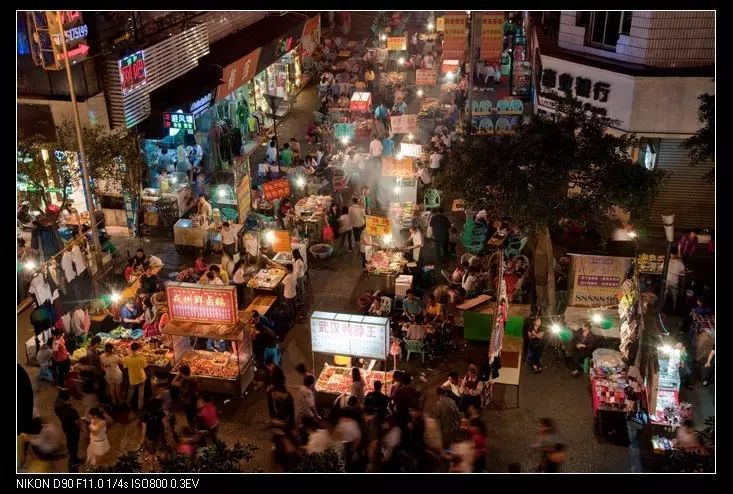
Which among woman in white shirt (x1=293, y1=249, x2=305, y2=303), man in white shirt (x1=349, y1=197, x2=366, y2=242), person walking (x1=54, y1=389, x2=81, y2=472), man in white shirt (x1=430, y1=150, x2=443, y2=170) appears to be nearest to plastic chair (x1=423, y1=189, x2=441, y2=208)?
man in white shirt (x1=430, y1=150, x2=443, y2=170)

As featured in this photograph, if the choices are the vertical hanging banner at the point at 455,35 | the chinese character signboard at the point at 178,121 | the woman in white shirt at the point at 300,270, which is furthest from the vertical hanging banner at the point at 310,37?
the woman in white shirt at the point at 300,270

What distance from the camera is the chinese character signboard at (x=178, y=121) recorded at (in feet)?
72.1

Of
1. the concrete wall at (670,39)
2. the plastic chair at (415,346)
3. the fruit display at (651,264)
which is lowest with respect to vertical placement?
the plastic chair at (415,346)

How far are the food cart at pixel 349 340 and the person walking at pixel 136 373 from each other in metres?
3.24

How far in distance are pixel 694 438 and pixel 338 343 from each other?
6.19 meters

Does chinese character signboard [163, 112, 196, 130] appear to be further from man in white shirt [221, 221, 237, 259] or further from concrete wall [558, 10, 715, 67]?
concrete wall [558, 10, 715, 67]

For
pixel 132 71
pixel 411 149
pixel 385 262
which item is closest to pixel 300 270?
pixel 385 262

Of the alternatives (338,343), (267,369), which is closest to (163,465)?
(267,369)

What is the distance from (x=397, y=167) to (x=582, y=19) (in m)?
6.75

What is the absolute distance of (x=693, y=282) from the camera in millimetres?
16062

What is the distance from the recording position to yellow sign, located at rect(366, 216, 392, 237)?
1819 cm

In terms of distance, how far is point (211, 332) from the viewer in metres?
13.5

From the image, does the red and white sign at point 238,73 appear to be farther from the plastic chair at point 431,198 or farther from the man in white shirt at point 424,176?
the plastic chair at point 431,198

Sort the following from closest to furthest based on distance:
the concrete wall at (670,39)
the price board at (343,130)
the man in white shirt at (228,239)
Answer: the concrete wall at (670,39) → the man in white shirt at (228,239) → the price board at (343,130)
